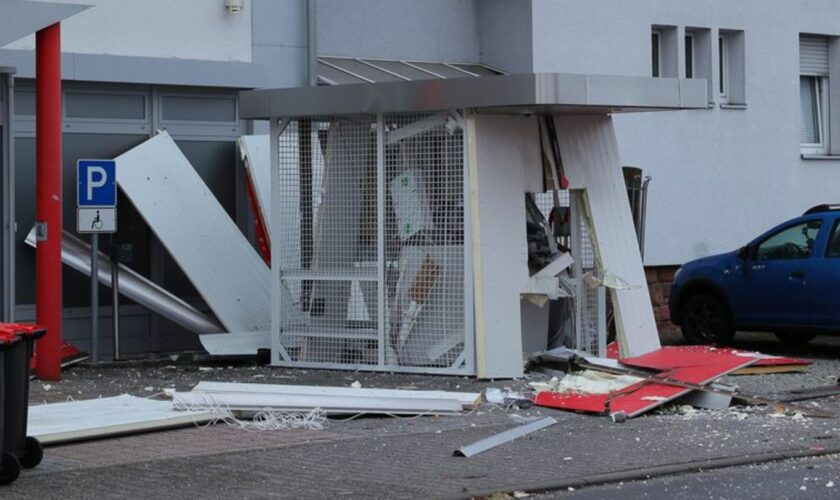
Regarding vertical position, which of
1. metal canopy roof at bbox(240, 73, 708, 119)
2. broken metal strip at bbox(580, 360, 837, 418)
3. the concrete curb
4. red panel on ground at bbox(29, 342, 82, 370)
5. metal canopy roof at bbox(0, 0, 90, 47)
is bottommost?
the concrete curb

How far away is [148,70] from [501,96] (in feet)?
16.4

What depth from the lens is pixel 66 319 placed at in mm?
15805

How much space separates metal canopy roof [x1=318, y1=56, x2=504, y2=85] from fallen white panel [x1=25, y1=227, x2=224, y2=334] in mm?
3472

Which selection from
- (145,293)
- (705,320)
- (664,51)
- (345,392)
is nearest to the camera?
(345,392)

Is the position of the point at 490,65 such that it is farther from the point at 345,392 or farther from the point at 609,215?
the point at 345,392

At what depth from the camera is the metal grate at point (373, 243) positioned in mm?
13898

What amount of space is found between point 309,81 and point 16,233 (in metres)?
4.08

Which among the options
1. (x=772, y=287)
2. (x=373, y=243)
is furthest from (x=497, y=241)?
(x=772, y=287)

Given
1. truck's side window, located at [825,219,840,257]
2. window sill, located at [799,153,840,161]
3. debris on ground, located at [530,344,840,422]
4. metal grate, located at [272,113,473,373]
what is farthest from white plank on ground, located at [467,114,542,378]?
window sill, located at [799,153,840,161]

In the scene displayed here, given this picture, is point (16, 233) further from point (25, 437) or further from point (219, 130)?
point (25, 437)

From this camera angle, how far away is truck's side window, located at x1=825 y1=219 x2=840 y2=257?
15703mm

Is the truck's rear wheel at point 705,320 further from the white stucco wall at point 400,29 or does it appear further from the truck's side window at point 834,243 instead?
the white stucco wall at point 400,29

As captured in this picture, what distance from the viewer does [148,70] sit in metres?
16.2

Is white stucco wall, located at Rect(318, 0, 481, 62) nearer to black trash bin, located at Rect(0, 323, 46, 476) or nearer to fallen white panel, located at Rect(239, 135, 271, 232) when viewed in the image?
fallen white panel, located at Rect(239, 135, 271, 232)
